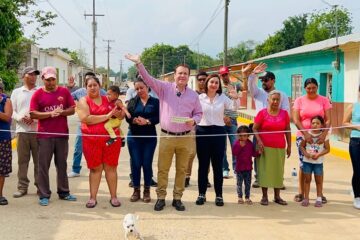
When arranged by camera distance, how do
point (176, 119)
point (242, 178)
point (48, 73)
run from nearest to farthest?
point (176, 119), point (48, 73), point (242, 178)

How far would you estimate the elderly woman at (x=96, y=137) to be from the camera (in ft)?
19.9

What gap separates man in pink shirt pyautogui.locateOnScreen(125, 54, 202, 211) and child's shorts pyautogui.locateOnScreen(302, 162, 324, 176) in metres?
1.66

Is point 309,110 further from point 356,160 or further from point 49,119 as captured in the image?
point 49,119

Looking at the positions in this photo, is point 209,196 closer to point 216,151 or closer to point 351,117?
point 216,151

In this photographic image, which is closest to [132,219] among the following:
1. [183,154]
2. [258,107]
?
[183,154]

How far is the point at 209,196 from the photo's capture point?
6.86m

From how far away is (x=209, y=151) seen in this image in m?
6.33

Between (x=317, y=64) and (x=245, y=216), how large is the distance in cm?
1151

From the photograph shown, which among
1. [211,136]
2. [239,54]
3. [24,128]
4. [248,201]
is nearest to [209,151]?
[211,136]

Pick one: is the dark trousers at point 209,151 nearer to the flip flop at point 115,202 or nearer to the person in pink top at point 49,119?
the flip flop at point 115,202

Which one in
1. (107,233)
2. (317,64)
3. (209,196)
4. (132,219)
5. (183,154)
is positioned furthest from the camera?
(317,64)

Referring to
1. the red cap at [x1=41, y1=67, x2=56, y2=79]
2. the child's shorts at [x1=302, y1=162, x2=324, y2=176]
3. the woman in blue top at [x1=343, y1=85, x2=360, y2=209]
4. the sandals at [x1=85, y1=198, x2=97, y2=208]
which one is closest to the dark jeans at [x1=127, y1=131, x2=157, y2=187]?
the sandals at [x1=85, y1=198, x2=97, y2=208]

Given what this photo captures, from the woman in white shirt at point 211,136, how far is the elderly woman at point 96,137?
1109 mm

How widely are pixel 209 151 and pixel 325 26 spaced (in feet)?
154
